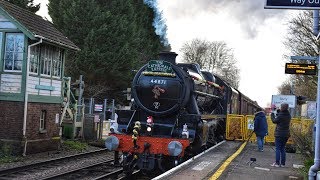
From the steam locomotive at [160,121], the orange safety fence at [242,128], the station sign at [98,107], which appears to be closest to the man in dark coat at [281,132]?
the steam locomotive at [160,121]

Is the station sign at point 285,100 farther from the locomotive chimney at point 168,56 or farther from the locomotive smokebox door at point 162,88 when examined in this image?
the locomotive smokebox door at point 162,88

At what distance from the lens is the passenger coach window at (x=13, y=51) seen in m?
16.3

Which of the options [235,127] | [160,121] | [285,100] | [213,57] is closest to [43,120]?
[160,121]

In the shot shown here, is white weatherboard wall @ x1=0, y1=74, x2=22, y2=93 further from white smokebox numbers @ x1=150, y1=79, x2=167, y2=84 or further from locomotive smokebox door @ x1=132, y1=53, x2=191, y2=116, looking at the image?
white smokebox numbers @ x1=150, y1=79, x2=167, y2=84

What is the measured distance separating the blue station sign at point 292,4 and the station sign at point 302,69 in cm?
317

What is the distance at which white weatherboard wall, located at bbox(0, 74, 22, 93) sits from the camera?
16219 millimetres

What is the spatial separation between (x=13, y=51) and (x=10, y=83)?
48.3 inches

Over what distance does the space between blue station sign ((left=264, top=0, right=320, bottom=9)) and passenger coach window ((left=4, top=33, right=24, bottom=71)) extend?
38.0 feet

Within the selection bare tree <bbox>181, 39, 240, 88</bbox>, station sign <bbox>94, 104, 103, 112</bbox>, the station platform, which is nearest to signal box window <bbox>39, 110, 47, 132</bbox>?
the station platform

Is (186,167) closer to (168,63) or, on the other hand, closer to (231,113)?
(168,63)

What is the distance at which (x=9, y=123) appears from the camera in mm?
16016

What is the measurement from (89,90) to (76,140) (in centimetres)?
1399

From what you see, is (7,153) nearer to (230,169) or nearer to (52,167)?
(52,167)

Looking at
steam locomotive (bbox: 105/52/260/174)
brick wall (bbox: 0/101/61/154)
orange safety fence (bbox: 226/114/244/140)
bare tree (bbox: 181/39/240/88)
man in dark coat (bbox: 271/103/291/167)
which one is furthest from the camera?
bare tree (bbox: 181/39/240/88)
